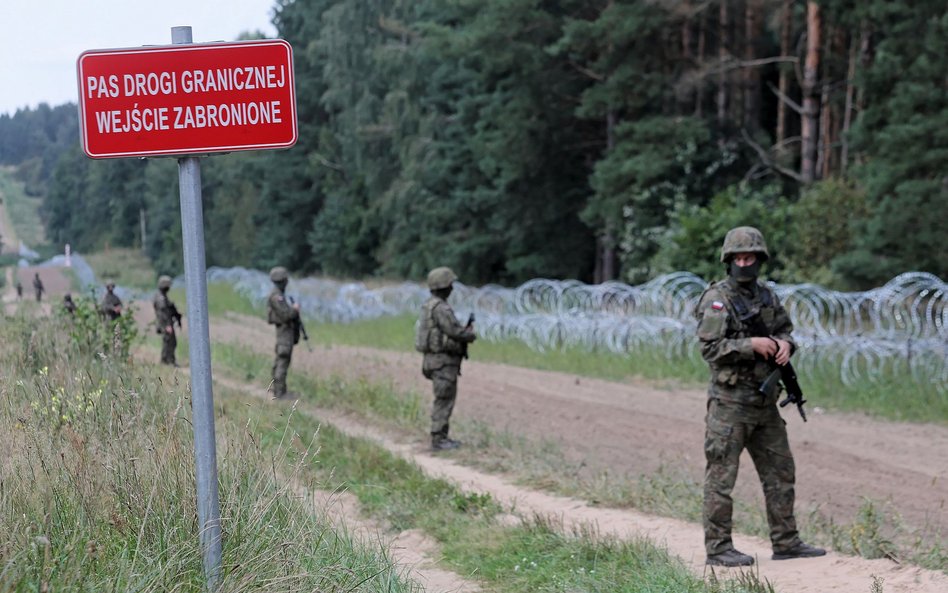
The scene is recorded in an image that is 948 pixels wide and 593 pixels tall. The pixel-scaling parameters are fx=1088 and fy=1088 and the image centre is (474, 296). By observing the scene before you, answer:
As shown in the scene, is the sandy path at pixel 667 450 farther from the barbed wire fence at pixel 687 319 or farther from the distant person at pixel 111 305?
the distant person at pixel 111 305

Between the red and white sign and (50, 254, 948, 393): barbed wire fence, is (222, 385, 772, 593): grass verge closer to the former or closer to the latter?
the red and white sign

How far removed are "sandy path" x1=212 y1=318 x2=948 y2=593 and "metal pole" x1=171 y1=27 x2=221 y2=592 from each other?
295 cm

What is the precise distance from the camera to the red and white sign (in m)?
3.98

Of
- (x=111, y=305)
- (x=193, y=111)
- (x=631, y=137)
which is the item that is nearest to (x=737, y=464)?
(x=193, y=111)

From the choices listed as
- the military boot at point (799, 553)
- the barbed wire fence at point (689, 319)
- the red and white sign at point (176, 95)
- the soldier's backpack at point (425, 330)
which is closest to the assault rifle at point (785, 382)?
the military boot at point (799, 553)

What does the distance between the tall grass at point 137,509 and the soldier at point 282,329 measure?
8415mm

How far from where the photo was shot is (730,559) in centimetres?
620

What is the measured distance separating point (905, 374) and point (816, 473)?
15.9ft

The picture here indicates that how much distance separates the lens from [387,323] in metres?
26.8

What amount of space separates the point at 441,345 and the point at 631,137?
60.1 ft

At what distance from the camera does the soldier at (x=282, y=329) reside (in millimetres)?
13875

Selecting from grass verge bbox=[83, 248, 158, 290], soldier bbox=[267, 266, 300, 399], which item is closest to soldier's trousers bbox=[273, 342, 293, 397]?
soldier bbox=[267, 266, 300, 399]

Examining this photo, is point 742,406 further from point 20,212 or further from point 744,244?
point 20,212

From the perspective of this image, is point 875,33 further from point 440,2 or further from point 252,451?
point 252,451
